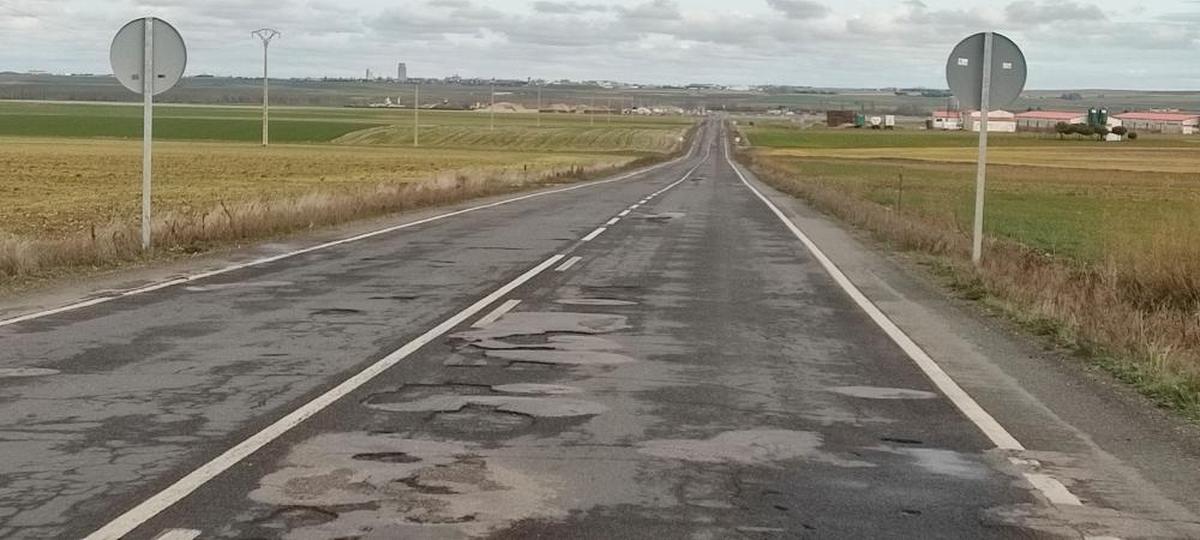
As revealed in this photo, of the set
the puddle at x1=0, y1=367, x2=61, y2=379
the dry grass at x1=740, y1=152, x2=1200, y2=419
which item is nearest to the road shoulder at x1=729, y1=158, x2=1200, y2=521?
the dry grass at x1=740, y1=152, x2=1200, y2=419

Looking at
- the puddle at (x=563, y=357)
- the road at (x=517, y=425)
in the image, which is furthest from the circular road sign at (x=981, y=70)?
the puddle at (x=563, y=357)

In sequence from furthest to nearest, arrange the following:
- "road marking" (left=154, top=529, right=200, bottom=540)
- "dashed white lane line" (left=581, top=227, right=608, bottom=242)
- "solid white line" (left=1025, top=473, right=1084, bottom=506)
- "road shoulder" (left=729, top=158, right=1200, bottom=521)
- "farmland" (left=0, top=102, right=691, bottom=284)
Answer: "dashed white lane line" (left=581, top=227, right=608, bottom=242) → "farmland" (left=0, top=102, right=691, bottom=284) → "road shoulder" (left=729, top=158, right=1200, bottom=521) → "solid white line" (left=1025, top=473, right=1084, bottom=506) → "road marking" (left=154, top=529, right=200, bottom=540)

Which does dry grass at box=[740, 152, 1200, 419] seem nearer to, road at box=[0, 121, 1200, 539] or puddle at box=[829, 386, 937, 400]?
road at box=[0, 121, 1200, 539]

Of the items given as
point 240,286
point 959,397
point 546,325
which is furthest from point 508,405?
point 240,286

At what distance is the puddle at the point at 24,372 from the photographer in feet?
29.1

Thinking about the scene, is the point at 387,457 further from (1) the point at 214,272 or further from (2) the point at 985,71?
(2) the point at 985,71

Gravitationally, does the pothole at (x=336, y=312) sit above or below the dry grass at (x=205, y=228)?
below

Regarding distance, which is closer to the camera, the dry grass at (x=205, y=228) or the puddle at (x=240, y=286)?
the puddle at (x=240, y=286)

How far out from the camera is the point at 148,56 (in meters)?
17.3

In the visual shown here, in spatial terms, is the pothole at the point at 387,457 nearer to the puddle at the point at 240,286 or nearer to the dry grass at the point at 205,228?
the puddle at the point at 240,286

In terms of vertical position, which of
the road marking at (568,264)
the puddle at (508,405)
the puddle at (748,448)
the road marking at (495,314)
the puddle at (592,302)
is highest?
the road marking at (568,264)

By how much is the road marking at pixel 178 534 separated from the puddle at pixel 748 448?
8.03 feet

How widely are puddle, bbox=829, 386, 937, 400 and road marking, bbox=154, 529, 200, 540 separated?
4.66 m

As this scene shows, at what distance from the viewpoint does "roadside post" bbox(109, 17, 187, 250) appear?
17.3 meters
